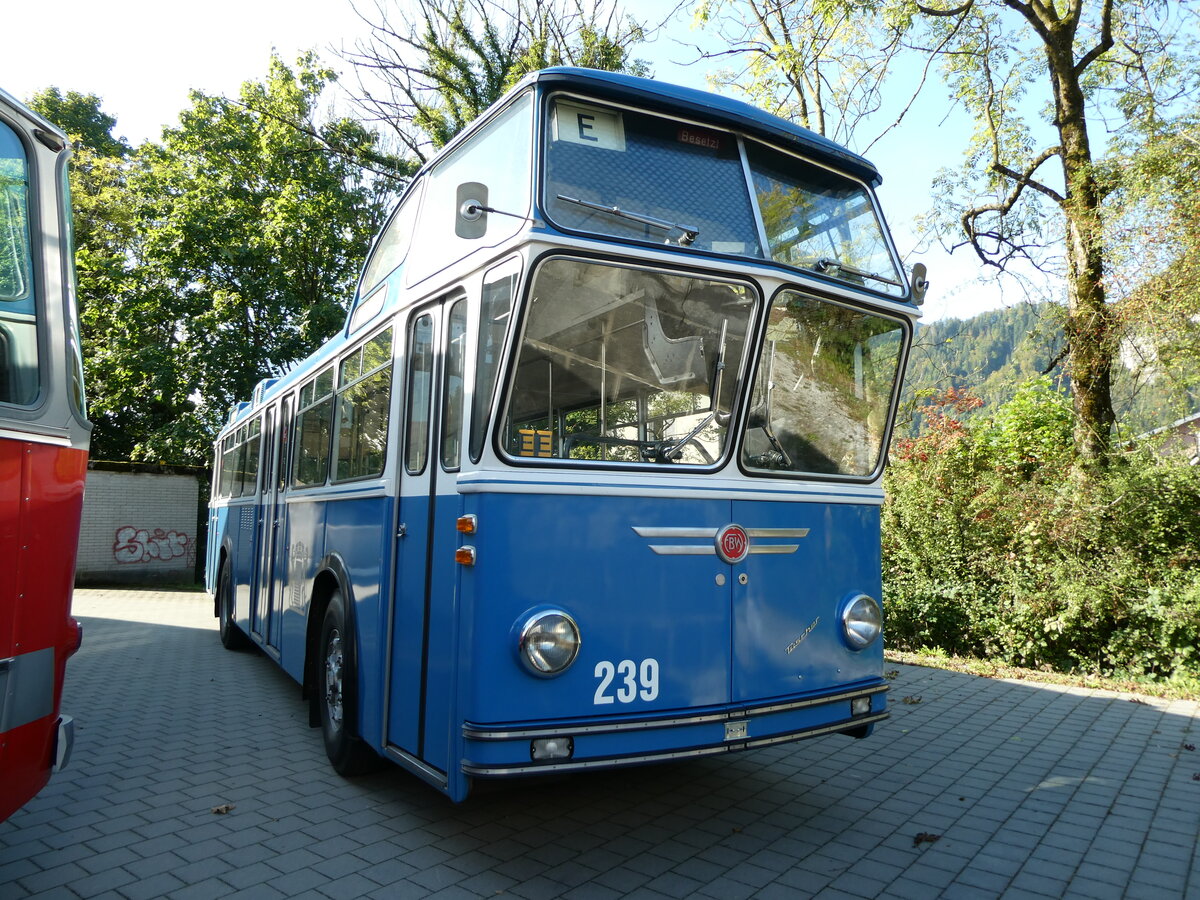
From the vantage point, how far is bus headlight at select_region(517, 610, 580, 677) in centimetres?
364

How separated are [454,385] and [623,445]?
885mm

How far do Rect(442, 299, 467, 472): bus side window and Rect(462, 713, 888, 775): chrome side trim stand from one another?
4.46 ft

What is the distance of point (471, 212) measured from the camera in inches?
145

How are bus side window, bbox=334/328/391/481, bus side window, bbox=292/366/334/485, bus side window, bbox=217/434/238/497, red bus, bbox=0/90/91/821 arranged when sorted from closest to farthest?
red bus, bbox=0/90/91/821
bus side window, bbox=334/328/391/481
bus side window, bbox=292/366/334/485
bus side window, bbox=217/434/238/497

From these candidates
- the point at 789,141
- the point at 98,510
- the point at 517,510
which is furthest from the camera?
the point at 98,510

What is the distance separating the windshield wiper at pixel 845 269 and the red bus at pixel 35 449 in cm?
350

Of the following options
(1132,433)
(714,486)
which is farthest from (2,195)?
(1132,433)

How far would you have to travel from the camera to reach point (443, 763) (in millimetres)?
3822

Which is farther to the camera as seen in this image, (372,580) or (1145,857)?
(372,580)

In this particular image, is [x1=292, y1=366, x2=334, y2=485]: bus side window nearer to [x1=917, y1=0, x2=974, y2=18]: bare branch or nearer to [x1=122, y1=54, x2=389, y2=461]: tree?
[x1=917, y1=0, x2=974, y2=18]: bare branch

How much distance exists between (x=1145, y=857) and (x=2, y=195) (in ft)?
19.4

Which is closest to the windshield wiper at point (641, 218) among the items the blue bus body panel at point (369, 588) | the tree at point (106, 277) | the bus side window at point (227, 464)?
the blue bus body panel at point (369, 588)

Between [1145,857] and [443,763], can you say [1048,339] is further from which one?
[443,763]

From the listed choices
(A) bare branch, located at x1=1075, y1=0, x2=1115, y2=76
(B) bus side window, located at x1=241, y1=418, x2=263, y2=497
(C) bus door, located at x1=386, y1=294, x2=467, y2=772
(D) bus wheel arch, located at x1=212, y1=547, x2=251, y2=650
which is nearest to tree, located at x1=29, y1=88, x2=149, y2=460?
(D) bus wheel arch, located at x1=212, y1=547, x2=251, y2=650
